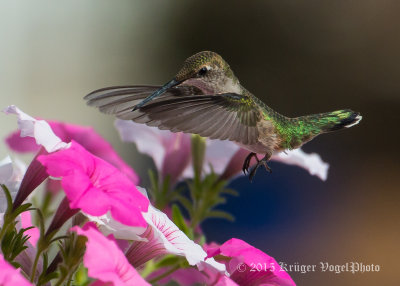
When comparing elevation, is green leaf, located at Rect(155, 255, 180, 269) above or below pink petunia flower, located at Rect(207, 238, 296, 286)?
below

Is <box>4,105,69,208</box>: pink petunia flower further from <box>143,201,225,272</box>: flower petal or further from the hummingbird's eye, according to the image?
the hummingbird's eye

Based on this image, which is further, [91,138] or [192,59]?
[91,138]

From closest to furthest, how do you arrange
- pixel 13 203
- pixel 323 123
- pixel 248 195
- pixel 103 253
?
pixel 103 253 < pixel 13 203 < pixel 323 123 < pixel 248 195

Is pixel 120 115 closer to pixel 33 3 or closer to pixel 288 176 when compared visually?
pixel 288 176

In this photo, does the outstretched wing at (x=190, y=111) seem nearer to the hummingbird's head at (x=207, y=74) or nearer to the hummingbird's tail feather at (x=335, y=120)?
the hummingbird's head at (x=207, y=74)

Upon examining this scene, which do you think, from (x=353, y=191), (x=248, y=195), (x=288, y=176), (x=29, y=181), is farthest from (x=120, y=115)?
(x=353, y=191)

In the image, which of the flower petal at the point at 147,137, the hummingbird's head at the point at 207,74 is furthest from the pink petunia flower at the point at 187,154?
the hummingbird's head at the point at 207,74

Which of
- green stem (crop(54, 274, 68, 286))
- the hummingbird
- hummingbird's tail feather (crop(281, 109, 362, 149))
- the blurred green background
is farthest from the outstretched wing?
the blurred green background
